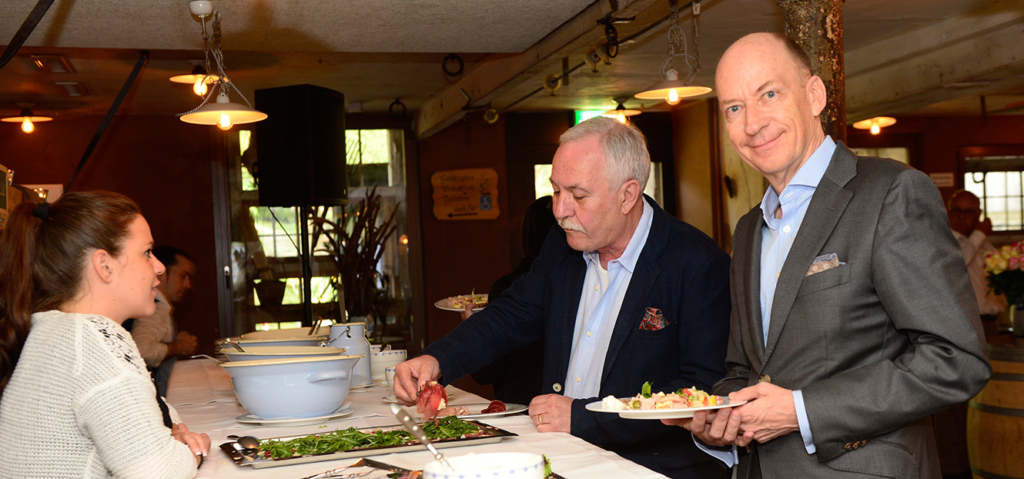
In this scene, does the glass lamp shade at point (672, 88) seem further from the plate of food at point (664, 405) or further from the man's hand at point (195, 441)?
the man's hand at point (195, 441)

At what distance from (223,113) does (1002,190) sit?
9.85m

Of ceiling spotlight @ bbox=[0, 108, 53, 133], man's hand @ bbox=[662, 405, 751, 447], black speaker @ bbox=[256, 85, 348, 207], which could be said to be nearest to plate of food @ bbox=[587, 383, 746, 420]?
man's hand @ bbox=[662, 405, 751, 447]

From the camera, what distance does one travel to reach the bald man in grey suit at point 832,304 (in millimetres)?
1499

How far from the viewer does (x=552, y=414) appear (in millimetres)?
1848

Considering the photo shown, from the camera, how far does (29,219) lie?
1661mm

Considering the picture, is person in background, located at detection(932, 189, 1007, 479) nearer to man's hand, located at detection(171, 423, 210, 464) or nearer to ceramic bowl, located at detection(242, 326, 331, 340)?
ceramic bowl, located at detection(242, 326, 331, 340)

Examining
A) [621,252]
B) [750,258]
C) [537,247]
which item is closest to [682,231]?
[621,252]

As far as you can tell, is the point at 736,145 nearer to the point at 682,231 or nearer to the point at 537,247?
the point at 682,231

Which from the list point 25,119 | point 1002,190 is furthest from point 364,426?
point 1002,190

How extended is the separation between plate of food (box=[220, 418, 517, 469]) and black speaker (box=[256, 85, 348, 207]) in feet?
12.6

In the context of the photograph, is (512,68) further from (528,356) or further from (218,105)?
(528,356)

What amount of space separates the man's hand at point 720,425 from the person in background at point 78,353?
912mm

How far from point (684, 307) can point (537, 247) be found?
124 cm

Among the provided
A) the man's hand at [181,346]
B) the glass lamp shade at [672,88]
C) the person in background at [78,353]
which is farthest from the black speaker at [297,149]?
Answer: the person in background at [78,353]
